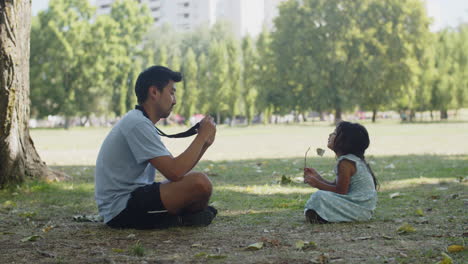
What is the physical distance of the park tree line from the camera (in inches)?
1982

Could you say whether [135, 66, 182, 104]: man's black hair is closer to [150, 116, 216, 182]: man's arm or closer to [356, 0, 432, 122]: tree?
[150, 116, 216, 182]: man's arm

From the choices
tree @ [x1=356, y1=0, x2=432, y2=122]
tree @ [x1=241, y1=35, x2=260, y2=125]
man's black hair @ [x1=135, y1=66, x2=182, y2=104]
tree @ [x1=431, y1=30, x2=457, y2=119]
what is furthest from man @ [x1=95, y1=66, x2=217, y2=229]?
tree @ [x1=241, y1=35, x2=260, y2=125]

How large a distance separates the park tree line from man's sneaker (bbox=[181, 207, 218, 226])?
45.1 m

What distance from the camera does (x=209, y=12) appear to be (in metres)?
110

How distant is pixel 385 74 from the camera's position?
5019 cm

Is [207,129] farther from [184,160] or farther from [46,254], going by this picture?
[46,254]

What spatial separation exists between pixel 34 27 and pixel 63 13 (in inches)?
163

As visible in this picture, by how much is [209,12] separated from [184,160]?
108819 mm

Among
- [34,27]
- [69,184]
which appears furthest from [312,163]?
[34,27]

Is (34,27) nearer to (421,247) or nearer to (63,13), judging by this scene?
(63,13)

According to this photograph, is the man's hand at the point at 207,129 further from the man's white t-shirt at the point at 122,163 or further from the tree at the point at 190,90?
the tree at the point at 190,90

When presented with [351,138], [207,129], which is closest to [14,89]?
[207,129]

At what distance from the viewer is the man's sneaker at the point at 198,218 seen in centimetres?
486

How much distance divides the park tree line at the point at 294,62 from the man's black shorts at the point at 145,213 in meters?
45.4
